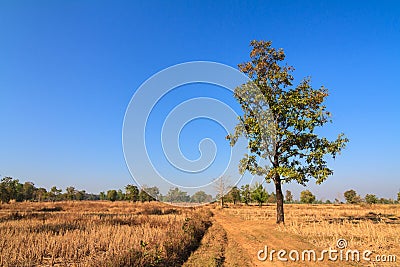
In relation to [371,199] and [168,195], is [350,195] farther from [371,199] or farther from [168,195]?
[168,195]

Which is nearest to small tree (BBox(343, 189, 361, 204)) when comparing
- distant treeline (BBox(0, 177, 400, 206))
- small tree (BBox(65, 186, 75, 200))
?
distant treeline (BBox(0, 177, 400, 206))

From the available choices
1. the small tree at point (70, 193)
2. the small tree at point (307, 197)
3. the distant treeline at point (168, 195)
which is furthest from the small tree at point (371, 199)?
the small tree at point (70, 193)

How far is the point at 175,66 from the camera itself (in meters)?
19.5

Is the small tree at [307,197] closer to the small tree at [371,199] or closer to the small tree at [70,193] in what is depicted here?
the small tree at [371,199]

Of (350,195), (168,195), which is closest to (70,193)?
(168,195)

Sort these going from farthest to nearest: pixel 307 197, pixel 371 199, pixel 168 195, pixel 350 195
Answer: pixel 307 197, pixel 350 195, pixel 371 199, pixel 168 195

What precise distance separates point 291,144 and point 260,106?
3.90m

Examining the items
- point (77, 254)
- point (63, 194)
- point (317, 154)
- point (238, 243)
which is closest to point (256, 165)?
point (317, 154)

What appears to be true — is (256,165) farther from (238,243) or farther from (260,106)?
(238,243)

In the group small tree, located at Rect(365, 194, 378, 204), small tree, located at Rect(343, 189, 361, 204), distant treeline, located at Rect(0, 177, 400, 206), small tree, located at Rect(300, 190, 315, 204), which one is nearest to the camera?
distant treeline, located at Rect(0, 177, 400, 206)

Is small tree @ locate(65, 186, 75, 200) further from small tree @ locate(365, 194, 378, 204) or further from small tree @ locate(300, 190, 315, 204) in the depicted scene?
small tree @ locate(365, 194, 378, 204)

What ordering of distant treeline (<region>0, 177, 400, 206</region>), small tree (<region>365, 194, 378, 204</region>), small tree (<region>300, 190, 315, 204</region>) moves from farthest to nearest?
small tree (<region>300, 190, 315, 204</region>) → small tree (<region>365, 194, 378, 204</region>) → distant treeline (<region>0, 177, 400, 206</region>)

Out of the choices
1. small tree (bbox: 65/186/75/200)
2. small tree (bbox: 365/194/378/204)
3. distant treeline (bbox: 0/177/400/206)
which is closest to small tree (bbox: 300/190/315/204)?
distant treeline (bbox: 0/177/400/206)

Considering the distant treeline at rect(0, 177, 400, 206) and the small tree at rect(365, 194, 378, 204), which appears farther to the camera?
the small tree at rect(365, 194, 378, 204)
